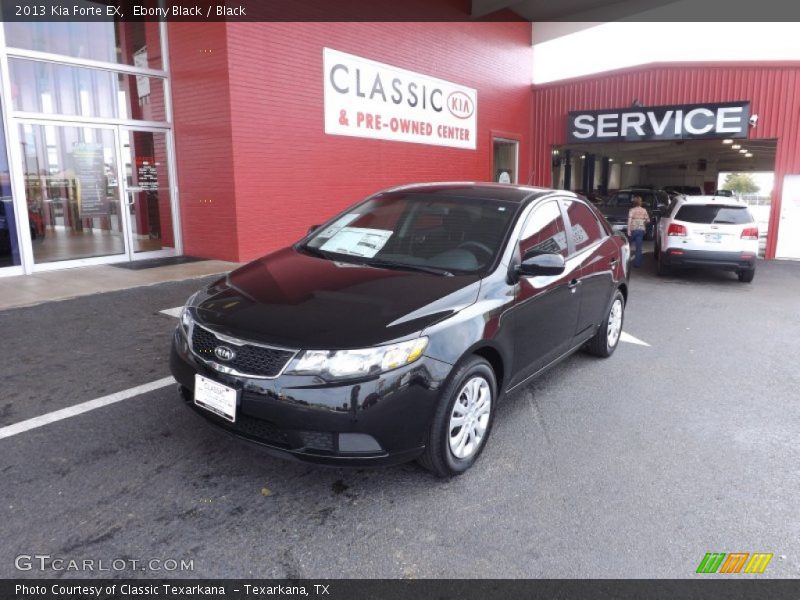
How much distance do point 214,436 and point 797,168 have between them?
51.0 ft

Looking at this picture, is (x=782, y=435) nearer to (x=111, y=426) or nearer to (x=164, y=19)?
(x=111, y=426)

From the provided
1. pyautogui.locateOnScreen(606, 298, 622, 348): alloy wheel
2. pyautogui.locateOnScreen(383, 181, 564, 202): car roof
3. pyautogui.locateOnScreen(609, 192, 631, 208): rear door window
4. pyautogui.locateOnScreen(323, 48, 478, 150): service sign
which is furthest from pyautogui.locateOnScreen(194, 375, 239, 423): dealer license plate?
pyautogui.locateOnScreen(609, 192, 631, 208): rear door window

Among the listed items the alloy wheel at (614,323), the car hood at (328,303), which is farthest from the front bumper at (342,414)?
the alloy wheel at (614,323)

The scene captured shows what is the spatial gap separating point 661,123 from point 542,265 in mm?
14255

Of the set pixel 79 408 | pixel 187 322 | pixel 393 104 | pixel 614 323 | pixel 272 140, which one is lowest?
pixel 79 408

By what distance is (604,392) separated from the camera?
4.64 m

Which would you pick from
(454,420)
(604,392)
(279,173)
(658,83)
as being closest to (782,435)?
(604,392)

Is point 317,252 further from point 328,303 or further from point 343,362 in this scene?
point 343,362

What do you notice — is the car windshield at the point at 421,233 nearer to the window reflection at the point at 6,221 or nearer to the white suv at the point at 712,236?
the window reflection at the point at 6,221

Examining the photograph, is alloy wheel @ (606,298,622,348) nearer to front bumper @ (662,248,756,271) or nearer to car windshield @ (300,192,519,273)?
car windshield @ (300,192,519,273)

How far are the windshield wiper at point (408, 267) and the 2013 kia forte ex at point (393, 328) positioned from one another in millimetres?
20

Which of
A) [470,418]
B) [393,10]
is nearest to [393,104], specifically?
[393,10]

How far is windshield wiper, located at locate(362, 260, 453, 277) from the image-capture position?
11.7 feet

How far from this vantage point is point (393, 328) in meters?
Answer: 2.86
